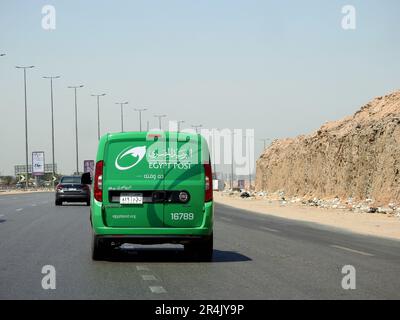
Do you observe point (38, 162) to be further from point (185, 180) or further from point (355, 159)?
point (185, 180)

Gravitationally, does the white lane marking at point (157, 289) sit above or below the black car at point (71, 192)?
above

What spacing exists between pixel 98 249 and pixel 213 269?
2222 mm

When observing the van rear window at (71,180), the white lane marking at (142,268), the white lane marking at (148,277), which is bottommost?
the van rear window at (71,180)

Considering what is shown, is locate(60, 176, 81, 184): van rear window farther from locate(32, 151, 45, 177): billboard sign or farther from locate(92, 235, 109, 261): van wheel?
locate(32, 151, 45, 177): billboard sign

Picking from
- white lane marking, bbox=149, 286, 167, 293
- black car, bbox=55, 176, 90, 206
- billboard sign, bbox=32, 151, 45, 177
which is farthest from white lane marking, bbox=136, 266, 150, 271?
billboard sign, bbox=32, 151, 45, 177

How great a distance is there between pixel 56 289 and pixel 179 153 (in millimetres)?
4341

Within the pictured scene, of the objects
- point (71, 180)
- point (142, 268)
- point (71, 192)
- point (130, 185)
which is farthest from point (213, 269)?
point (71, 180)

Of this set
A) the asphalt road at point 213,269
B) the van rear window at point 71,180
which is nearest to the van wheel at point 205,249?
the asphalt road at point 213,269

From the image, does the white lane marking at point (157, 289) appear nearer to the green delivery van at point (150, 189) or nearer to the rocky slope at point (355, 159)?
the green delivery van at point (150, 189)

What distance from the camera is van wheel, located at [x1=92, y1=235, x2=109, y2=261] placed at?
15.6 meters

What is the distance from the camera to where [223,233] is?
2475 centimetres

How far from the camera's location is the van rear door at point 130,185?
50.5 ft

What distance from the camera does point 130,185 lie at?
1543 cm
